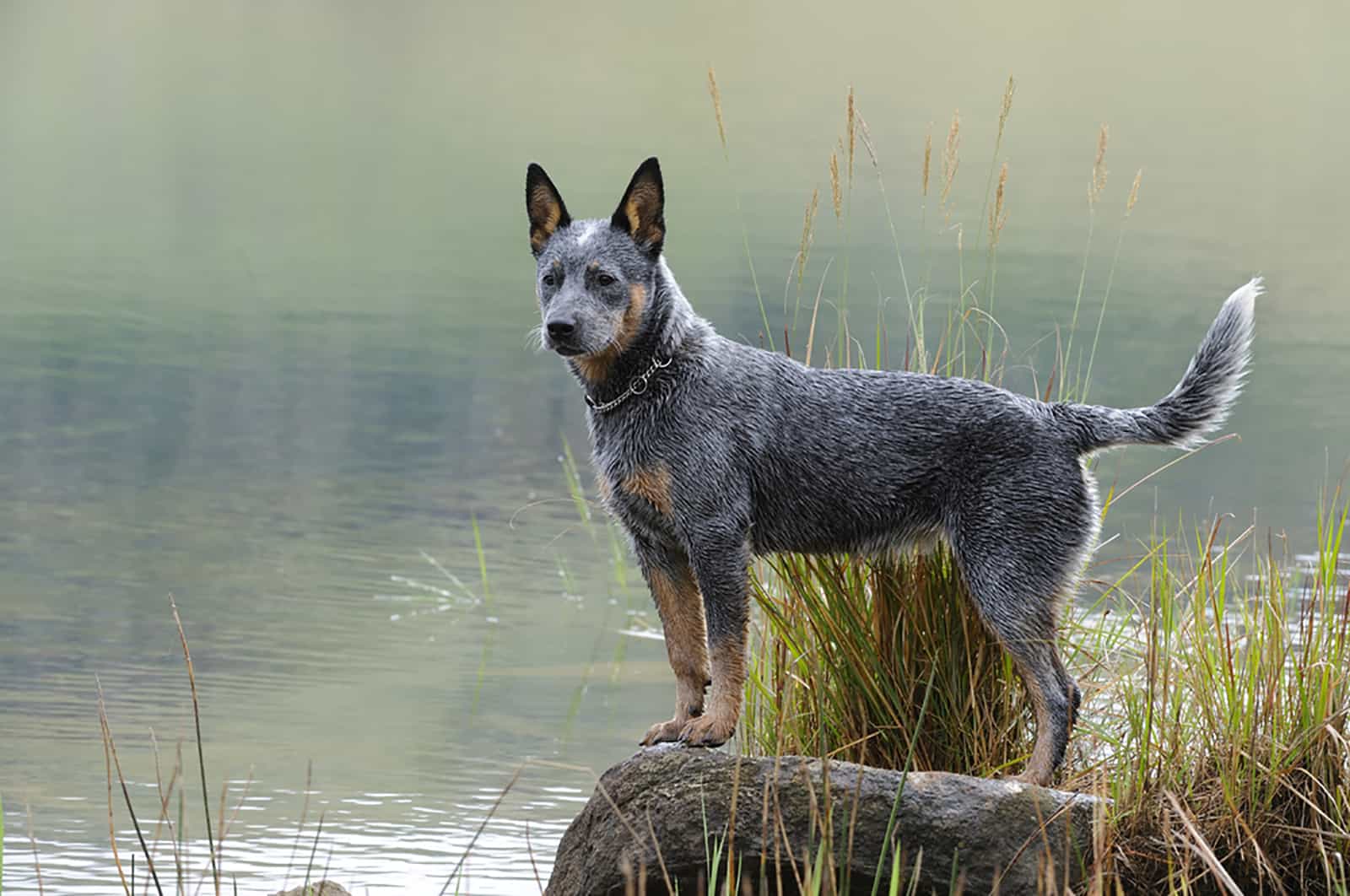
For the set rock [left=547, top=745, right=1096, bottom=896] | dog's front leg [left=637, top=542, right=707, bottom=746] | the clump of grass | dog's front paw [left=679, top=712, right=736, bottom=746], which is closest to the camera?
rock [left=547, top=745, right=1096, bottom=896]

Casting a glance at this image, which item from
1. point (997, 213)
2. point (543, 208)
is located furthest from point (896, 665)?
point (543, 208)

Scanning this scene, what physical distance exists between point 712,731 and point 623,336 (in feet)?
3.74

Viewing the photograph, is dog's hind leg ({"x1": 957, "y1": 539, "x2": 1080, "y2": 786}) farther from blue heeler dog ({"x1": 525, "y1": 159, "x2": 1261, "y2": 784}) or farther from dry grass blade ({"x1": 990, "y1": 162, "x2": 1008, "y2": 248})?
dry grass blade ({"x1": 990, "y1": 162, "x2": 1008, "y2": 248})

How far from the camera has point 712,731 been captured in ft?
18.5

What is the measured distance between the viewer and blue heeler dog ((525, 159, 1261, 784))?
5.63 meters

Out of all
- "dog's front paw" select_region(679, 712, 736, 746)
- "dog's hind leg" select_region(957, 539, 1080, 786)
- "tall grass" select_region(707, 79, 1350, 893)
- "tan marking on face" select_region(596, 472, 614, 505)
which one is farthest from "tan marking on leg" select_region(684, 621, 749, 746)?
"dog's hind leg" select_region(957, 539, 1080, 786)

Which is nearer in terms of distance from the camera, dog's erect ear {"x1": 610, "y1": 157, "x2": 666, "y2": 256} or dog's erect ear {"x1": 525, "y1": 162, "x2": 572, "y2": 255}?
dog's erect ear {"x1": 610, "y1": 157, "x2": 666, "y2": 256}

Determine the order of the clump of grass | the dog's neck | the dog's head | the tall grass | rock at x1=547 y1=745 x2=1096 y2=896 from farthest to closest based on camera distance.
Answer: the clump of grass → the dog's neck → the dog's head → the tall grass → rock at x1=547 y1=745 x2=1096 y2=896

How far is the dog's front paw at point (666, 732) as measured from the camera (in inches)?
229

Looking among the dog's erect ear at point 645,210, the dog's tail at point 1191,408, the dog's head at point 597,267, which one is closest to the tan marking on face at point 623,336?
the dog's head at point 597,267

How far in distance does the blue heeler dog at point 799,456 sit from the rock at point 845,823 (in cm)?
20

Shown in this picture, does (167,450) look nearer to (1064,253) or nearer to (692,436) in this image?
(692,436)

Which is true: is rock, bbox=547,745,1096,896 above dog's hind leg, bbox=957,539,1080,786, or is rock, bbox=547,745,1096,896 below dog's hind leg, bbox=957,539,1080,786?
below

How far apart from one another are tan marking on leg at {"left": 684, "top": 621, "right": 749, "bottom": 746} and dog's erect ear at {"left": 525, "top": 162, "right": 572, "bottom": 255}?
1277mm
